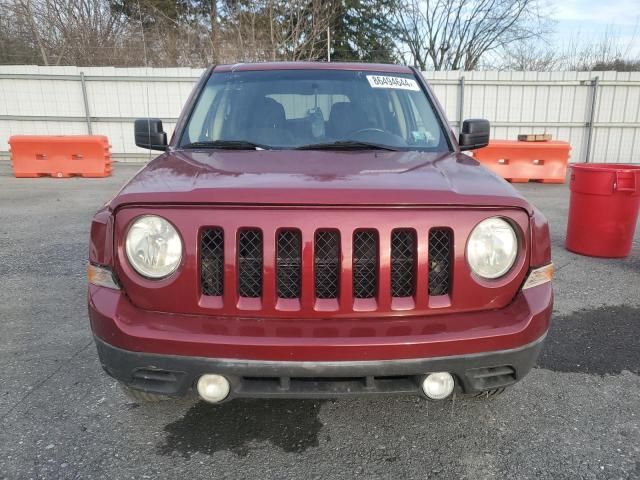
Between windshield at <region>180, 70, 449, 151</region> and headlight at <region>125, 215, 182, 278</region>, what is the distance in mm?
956

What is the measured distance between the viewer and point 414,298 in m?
1.80

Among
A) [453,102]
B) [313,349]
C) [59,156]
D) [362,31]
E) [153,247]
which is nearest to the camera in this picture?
[313,349]

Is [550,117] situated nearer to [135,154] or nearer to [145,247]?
[135,154]

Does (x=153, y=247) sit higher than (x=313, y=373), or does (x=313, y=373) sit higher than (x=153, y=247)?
(x=153, y=247)

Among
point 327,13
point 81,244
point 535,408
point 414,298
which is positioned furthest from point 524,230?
point 327,13

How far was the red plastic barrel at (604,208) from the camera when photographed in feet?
16.0

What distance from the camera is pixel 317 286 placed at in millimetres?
1819

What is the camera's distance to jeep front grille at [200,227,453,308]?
1.76m

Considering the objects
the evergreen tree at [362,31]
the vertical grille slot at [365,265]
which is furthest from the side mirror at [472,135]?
the evergreen tree at [362,31]

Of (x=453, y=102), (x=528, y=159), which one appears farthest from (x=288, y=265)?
(x=453, y=102)

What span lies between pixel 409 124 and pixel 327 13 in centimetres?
2067

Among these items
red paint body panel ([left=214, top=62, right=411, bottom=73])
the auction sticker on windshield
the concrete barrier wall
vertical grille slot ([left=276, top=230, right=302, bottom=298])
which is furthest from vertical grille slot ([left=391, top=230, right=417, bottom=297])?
the concrete barrier wall

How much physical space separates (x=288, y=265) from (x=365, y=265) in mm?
298

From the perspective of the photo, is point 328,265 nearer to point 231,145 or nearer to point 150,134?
point 231,145
